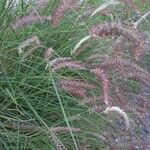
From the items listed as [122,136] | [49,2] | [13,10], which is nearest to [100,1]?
[49,2]

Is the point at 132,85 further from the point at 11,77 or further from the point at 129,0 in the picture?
the point at 11,77

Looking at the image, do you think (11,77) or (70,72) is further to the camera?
(70,72)

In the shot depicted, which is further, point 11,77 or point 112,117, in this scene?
point 112,117

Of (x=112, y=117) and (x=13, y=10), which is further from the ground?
(x=13, y=10)

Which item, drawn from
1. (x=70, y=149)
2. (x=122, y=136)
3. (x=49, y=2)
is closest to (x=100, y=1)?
(x=49, y=2)

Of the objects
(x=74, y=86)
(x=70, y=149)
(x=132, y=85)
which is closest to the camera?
(x=74, y=86)

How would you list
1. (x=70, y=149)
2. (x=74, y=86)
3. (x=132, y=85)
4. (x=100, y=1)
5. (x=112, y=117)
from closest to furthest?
(x=74, y=86) → (x=70, y=149) → (x=112, y=117) → (x=132, y=85) → (x=100, y=1)

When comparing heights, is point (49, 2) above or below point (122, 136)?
above

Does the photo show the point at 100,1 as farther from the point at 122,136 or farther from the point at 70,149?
the point at 70,149

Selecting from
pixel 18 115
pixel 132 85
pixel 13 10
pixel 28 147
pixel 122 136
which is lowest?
pixel 122 136
